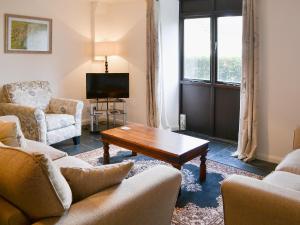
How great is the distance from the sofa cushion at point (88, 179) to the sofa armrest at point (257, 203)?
680 mm

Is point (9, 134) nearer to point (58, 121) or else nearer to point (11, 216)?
point (11, 216)

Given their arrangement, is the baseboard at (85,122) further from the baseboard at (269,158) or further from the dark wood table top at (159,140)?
the baseboard at (269,158)

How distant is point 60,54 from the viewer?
523cm

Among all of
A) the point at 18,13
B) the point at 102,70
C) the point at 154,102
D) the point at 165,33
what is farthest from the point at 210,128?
the point at 18,13

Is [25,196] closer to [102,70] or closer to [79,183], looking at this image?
[79,183]

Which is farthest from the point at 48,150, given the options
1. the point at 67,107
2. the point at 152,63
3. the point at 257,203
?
the point at 152,63

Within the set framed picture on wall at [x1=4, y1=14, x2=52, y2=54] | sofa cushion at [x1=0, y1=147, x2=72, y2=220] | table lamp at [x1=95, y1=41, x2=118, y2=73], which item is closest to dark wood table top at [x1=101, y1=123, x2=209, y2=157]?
sofa cushion at [x1=0, y1=147, x2=72, y2=220]

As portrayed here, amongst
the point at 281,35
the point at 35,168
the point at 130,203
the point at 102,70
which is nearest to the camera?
the point at 35,168

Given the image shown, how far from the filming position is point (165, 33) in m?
5.02

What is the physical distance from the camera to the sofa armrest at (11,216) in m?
1.30

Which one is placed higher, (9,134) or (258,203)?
(9,134)

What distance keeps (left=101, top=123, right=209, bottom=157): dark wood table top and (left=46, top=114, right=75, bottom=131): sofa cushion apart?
37.0 inches

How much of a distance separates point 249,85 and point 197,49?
148 centimetres

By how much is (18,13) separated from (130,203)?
13.4 feet
